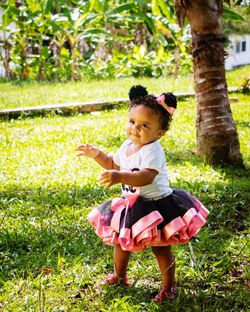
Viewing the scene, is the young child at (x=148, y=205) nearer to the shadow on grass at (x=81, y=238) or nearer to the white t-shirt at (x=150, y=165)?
the white t-shirt at (x=150, y=165)

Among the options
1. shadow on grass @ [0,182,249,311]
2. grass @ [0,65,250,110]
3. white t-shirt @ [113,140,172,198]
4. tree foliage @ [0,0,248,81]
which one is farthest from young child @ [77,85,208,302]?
tree foliage @ [0,0,248,81]

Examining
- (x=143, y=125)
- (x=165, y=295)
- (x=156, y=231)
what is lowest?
(x=165, y=295)

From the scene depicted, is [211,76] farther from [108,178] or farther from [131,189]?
[108,178]

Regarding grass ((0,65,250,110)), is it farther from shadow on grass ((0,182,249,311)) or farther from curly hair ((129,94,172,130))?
curly hair ((129,94,172,130))

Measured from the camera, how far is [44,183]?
5414 mm

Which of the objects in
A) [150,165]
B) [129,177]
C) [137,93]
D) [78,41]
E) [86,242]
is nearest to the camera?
[129,177]

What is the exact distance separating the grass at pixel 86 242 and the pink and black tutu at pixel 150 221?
13.0 inches

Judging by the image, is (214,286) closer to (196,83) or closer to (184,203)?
(184,203)

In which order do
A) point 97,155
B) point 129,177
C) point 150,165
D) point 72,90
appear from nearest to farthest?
point 129,177 < point 150,165 < point 97,155 < point 72,90

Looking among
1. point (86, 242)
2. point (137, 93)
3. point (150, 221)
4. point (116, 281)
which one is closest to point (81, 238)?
point (86, 242)

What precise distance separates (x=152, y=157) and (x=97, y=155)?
0.40 meters

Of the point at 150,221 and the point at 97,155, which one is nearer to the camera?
the point at 150,221

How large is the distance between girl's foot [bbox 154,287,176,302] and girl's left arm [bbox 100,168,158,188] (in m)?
0.63

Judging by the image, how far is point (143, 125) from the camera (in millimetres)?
3066
